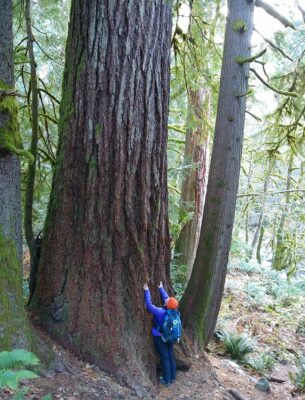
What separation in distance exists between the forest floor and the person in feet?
0.42

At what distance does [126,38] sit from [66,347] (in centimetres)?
286

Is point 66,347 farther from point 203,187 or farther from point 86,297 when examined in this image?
point 203,187

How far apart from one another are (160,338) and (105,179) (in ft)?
5.57

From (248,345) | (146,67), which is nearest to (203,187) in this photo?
(248,345)

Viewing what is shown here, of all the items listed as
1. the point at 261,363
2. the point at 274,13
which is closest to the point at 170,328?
the point at 261,363

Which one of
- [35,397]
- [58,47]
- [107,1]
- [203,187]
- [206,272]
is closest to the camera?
[35,397]

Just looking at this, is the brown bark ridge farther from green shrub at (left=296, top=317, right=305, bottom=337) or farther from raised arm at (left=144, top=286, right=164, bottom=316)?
green shrub at (left=296, top=317, right=305, bottom=337)

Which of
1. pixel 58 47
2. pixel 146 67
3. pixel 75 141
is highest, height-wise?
pixel 58 47

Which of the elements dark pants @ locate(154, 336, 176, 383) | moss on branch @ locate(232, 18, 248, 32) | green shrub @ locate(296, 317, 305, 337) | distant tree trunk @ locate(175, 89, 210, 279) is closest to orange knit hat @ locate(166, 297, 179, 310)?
dark pants @ locate(154, 336, 176, 383)

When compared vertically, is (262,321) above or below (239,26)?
below

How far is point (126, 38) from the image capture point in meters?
3.60

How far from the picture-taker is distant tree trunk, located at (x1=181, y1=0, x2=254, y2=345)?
498 centimetres

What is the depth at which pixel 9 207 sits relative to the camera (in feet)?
11.0

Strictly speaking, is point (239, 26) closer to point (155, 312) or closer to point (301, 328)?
point (155, 312)
